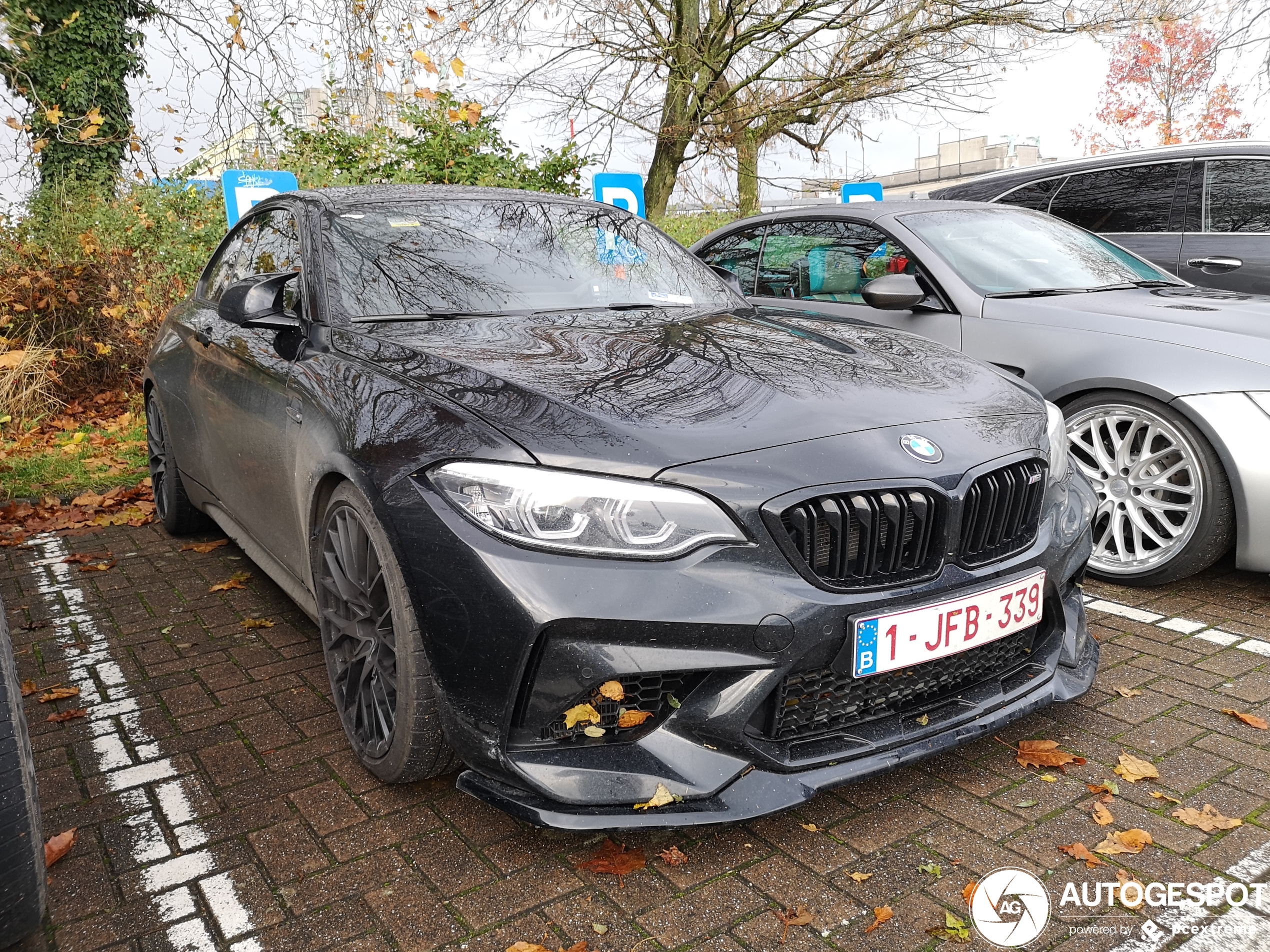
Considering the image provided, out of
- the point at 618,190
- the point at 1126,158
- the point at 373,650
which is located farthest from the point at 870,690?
the point at 618,190

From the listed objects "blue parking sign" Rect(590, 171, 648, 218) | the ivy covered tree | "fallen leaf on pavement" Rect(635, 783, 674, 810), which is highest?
the ivy covered tree

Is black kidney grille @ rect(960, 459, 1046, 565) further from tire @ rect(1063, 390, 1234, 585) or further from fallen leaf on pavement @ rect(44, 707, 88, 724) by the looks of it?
fallen leaf on pavement @ rect(44, 707, 88, 724)

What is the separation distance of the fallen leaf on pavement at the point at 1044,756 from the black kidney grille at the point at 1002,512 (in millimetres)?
599

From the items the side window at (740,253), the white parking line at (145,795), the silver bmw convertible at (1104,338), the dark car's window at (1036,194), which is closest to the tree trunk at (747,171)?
the dark car's window at (1036,194)

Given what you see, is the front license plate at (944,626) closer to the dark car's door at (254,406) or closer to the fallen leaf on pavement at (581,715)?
the fallen leaf on pavement at (581,715)

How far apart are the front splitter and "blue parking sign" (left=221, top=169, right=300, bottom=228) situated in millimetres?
6187

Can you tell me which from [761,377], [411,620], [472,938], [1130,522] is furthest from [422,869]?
[1130,522]

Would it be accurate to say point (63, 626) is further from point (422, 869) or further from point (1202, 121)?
point (1202, 121)

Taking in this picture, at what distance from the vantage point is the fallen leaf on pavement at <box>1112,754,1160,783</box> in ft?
8.45

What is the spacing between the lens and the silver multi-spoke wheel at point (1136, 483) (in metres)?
3.73

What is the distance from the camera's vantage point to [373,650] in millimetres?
2521

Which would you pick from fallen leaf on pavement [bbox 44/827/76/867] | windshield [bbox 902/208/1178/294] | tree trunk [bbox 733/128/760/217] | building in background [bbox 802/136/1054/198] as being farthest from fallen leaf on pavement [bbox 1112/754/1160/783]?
building in background [bbox 802/136/1054/198]

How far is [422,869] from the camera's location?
2277 millimetres

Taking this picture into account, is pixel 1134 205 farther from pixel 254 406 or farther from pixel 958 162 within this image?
pixel 958 162
